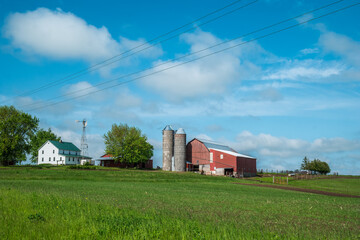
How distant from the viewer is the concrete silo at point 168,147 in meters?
86.1

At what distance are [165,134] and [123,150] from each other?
1389cm

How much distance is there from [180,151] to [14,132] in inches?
1766

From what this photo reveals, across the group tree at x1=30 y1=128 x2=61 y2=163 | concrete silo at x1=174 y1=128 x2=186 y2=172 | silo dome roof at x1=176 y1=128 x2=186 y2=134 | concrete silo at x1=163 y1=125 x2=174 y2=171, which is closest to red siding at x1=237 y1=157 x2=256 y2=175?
concrete silo at x1=174 y1=128 x2=186 y2=172

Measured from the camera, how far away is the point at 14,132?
79625 millimetres

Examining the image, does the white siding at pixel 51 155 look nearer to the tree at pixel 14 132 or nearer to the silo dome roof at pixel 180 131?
the tree at pixel 14 132

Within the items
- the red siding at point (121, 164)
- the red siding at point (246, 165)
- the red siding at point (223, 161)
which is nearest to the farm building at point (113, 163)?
the red siding at point (121, 164)

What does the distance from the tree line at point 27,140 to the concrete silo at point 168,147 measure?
8.08 m

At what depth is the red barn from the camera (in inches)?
3179

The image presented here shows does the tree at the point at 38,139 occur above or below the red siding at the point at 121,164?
above

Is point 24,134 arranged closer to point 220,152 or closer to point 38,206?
point 220,152

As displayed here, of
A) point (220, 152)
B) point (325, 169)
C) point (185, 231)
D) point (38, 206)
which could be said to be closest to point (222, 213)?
point (185, 231)

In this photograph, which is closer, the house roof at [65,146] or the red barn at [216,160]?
the red barn at [216,160]

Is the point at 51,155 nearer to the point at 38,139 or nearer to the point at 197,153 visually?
the point at 38,139

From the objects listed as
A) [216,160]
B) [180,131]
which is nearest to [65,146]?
[180,131]
